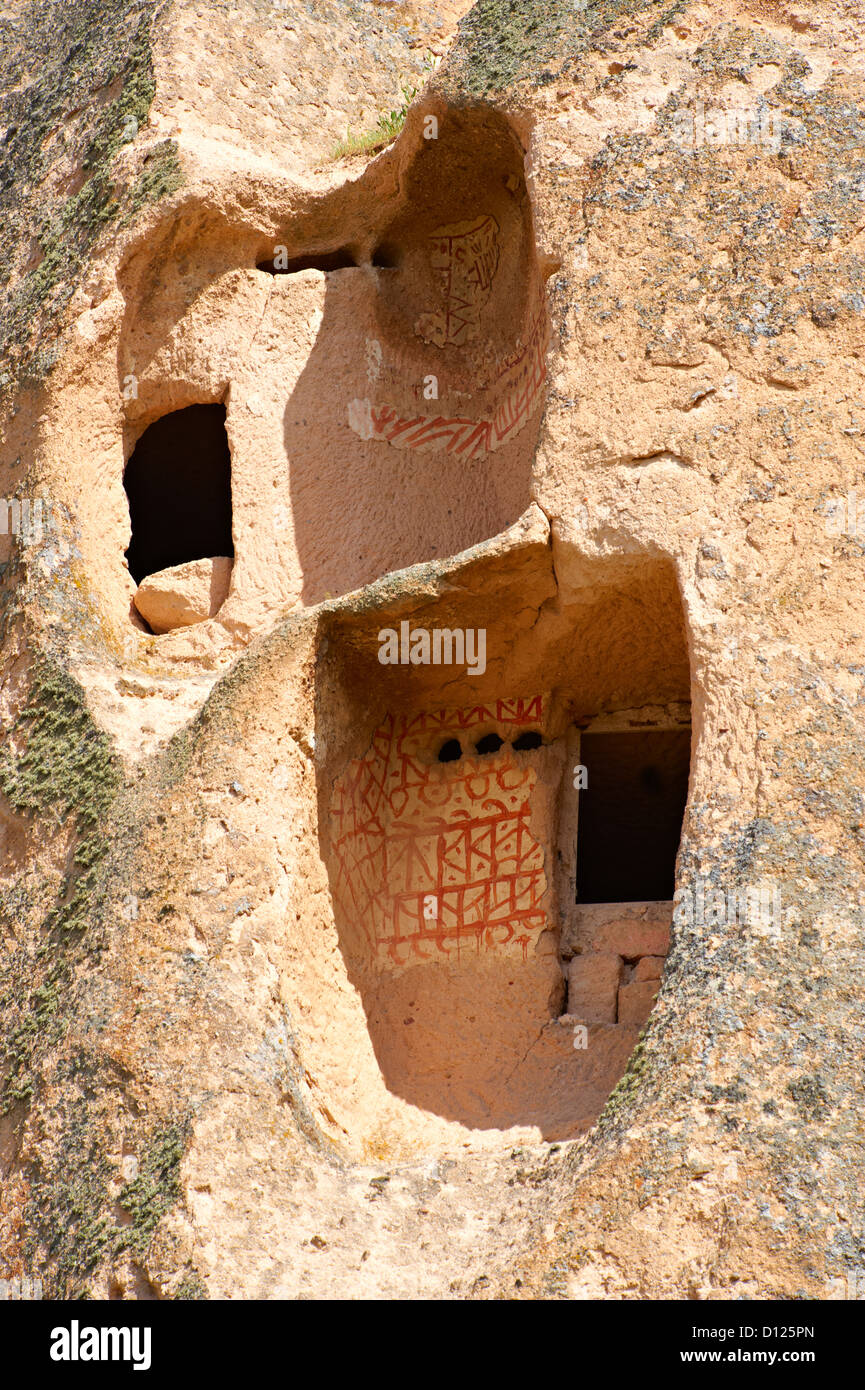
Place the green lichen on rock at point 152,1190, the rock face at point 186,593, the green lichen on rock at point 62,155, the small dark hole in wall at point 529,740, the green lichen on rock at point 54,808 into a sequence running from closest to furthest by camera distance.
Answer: the green lichen on rock at point 152,1190 < the green lichen on rock at point 54,808 < the small dark hole in wall at point 529,740 < the rock face at point 186,593 < the green lichen on rock at point 62,155

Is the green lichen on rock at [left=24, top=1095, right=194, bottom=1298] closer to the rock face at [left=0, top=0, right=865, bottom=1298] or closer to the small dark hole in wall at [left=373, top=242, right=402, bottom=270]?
the rock face at [left=0, top=0, right=865, bottom=1298]

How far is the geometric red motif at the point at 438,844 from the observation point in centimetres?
672

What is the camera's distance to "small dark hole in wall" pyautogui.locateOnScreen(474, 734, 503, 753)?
7043 mm

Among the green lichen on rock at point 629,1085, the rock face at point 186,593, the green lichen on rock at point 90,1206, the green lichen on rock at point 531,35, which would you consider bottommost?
the green lichen on rock at point 90,1206

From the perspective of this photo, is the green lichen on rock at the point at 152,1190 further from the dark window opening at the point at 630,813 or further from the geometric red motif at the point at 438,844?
the dark window opening at the point at 630,813

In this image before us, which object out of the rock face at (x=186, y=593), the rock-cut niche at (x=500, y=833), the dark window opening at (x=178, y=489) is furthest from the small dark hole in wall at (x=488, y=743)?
the dark window opening at (x=178, y=489)

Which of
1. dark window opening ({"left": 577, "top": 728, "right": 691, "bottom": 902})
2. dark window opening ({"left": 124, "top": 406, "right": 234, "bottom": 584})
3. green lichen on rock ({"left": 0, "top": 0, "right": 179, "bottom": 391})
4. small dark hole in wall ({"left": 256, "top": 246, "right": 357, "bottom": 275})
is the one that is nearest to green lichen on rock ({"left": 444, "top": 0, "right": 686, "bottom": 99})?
small dark hole in wall ({"left": 256, "top": 246, "right": 357, "bottom": 275})

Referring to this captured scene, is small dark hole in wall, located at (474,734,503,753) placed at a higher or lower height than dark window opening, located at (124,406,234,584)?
lower

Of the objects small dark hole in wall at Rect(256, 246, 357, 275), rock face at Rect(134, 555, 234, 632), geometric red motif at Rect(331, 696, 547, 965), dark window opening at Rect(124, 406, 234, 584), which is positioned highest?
small dark hole in wall at Rect(256, 246, 357, 275)

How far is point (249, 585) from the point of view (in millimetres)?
7422

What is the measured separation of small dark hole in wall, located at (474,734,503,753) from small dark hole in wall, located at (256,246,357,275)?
7.48 ft

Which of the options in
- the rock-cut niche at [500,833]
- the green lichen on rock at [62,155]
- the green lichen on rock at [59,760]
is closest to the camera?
the rock-cut niche at [500,833]

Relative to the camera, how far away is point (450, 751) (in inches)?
280

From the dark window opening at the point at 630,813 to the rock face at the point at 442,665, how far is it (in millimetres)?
30
